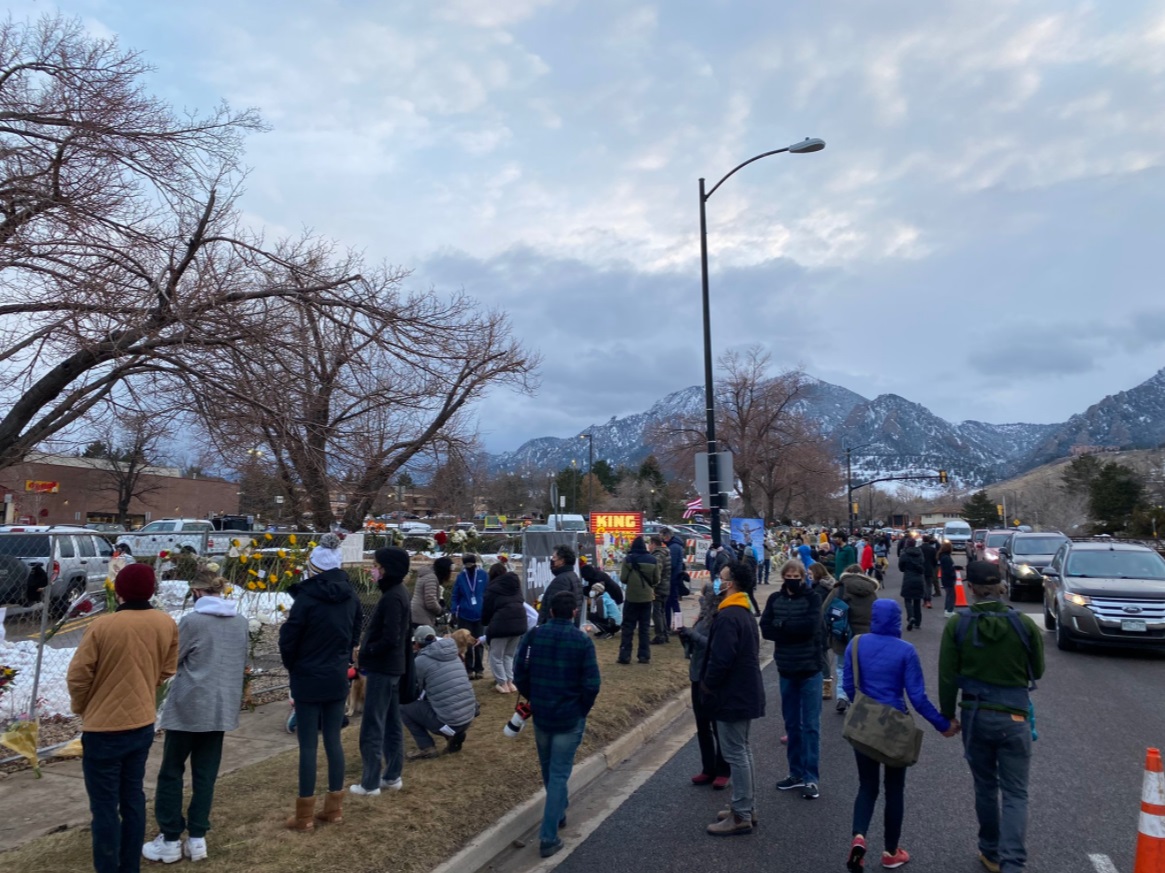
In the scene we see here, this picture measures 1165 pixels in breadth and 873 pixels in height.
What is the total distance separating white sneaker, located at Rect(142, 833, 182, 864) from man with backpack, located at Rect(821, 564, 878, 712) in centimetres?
542

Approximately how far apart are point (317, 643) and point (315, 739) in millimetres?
642

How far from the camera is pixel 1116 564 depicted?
558 inches

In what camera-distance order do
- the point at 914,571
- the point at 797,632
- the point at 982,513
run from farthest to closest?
the point at 982,513 → the point at 914,571 → the point at 797,632

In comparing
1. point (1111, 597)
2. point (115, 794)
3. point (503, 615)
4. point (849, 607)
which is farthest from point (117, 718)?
point (1111, 597)

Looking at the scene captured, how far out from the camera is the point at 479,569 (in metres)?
10.9

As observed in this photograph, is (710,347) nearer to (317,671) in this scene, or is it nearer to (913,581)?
(913,581)

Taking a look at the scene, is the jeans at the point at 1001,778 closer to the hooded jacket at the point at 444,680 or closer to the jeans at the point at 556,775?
the jeans at the point at 556,775

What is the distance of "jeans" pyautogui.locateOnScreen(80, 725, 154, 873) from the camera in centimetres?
445

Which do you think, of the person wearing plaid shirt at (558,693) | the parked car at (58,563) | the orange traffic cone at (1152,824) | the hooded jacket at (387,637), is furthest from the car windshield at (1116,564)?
the parked car at (58,563)

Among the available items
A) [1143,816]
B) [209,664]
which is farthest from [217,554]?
[1143,816]

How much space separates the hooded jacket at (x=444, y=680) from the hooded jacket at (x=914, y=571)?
11.8m

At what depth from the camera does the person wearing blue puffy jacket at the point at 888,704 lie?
507 centimetres

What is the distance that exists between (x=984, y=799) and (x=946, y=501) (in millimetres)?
208802

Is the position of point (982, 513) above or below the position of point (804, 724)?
below
